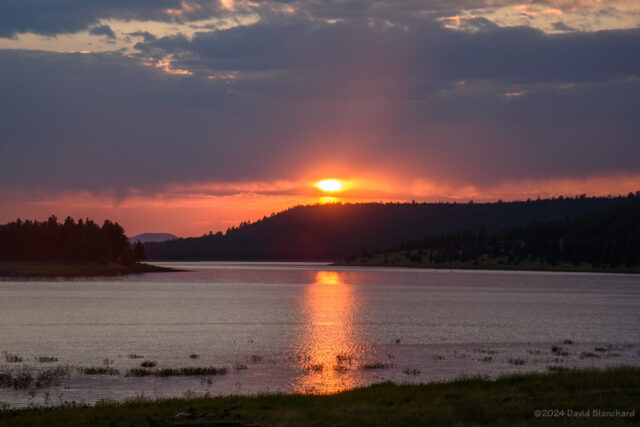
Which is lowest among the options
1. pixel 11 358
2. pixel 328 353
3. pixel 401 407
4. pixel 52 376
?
pixel 328 353

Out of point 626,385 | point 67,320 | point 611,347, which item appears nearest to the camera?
point 626,385

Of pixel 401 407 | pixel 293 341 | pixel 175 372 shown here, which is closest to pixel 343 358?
pixel 293 341

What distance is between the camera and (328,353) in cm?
5869

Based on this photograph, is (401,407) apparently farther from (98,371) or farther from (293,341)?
(293,341)

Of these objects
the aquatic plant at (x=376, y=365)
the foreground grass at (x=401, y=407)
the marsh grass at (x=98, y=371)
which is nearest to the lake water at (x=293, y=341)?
the aquatic plant at (x=376, y=365)

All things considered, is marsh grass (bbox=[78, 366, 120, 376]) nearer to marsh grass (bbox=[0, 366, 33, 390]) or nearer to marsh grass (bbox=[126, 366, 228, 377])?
marsh grass (bbox=[126, 366, 228, 377])

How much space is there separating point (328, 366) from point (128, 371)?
1416cm

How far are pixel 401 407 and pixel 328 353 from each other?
93.8 feet

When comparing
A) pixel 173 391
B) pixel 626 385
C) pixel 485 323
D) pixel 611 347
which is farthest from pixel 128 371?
pixel 485 323

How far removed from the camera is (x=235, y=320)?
92.7 m

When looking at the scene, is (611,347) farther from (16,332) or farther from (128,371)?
(16,332)

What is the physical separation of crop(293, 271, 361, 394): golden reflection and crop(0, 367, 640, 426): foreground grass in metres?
6.49

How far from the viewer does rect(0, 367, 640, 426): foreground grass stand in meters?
27.4

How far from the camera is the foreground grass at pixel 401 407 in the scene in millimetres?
27359
